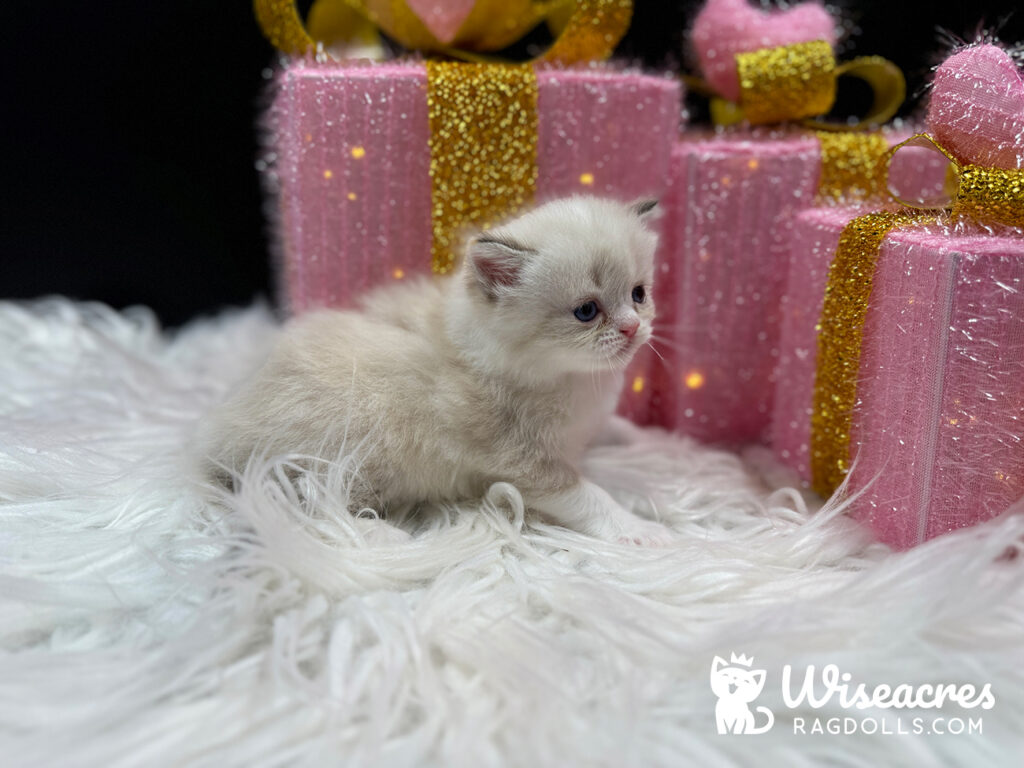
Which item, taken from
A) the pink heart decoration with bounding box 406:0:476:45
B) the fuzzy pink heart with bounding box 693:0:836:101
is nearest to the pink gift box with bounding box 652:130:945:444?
the fuzzy pink heart with bounding box 693:0:836:101

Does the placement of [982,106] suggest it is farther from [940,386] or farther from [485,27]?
[485,27]

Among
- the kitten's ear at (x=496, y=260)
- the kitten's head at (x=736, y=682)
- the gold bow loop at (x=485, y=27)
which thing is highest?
the gold bow loop at (x=485, y=27)

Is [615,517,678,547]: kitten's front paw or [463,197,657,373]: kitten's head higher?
[463,197,657,373]: kitten's head

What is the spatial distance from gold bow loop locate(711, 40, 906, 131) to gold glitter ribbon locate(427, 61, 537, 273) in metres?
0.37

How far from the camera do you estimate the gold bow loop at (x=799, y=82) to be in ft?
4.07

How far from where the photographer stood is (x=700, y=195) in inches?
47.3

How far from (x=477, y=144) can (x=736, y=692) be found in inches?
33.5

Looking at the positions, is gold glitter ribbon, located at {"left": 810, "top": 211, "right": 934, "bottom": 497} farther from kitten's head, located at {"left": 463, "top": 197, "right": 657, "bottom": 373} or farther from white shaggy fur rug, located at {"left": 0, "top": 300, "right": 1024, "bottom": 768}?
kitten's head, located at {"left": 463, "top": 197, "right": 657, "bottom": 373}

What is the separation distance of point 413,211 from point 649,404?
0.52m

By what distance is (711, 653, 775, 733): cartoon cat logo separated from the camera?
2.17ft

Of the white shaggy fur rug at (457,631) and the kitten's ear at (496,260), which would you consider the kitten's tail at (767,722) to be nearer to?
the white shaggy fur rug at (457,631)

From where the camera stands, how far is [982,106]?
903 millimetres

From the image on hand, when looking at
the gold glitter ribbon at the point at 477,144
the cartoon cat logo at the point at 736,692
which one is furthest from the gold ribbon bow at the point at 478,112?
the cartoon cat logo at the point at 736,692

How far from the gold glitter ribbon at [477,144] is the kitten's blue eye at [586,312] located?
13.8 inches
